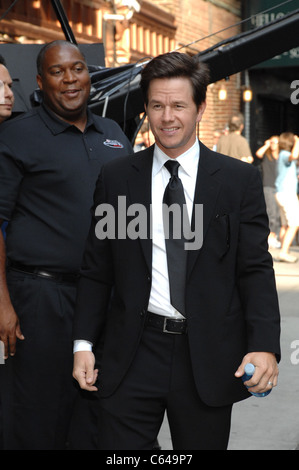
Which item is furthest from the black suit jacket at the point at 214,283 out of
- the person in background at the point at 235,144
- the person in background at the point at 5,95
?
the person in background at the point at 235,144

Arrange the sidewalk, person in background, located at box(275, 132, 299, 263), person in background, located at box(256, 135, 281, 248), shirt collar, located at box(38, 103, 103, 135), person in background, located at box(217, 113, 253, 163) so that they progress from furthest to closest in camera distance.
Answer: person in background, located at box(256, 135, 281, 248)
person in background, located at box(217, 113, 253, 163)
person in background, located at box(275, 132, 299, 263)
the sidewalk
shirt collar, located at box(38, 103, 103, 135)

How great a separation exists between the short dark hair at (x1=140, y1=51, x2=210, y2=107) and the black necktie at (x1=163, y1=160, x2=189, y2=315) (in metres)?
0.31

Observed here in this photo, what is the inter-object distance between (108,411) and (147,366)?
23 centimetres

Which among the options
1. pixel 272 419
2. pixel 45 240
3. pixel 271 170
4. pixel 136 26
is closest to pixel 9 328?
pixel 45 240

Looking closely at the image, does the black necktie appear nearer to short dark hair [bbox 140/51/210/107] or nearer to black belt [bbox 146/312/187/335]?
black belt [bbox 146/312/187/335]

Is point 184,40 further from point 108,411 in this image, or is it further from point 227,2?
point 108,411

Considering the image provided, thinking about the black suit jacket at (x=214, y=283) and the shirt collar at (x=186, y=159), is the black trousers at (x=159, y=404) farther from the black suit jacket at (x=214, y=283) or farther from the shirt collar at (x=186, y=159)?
the shirt collar at (x=186, y=159)

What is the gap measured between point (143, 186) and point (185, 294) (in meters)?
0.42

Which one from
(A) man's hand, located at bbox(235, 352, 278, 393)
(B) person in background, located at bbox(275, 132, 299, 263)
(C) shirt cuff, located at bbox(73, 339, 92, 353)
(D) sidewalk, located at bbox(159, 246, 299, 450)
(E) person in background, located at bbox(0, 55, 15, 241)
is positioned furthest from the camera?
(B) person in background, located at bbox(275, 132, 299, 263)

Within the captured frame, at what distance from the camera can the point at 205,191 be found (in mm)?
2914

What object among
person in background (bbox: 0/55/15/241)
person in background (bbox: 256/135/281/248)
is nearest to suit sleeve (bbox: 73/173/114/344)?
person in background (bbox: 0/55/15/241)

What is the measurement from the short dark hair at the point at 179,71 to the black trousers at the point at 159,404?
85 centimetres

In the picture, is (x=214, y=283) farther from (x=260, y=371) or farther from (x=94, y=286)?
(x=94, y=286)

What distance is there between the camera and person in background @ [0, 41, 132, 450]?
3.76 metres
